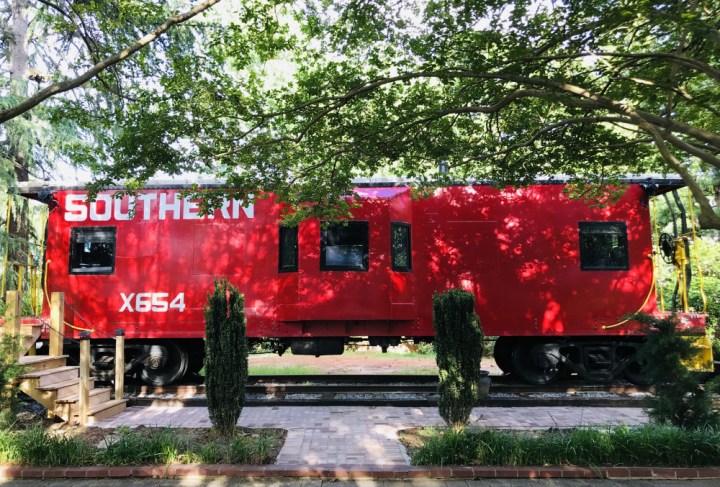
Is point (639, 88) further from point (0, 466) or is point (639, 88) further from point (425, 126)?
point (0, 466)

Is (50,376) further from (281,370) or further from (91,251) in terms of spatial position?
(281,370)

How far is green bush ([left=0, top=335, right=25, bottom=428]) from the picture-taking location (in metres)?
5.87

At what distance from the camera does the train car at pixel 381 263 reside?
335 inches

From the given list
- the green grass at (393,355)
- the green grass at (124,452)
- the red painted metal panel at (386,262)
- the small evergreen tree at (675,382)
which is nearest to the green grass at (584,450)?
the small evergreen tree at (675,382)

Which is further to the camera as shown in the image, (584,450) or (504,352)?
(504,352)

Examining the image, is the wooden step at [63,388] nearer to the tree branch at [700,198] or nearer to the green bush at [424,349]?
the tree branch at [700,198]

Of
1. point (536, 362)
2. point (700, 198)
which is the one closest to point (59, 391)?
point (536, 362)

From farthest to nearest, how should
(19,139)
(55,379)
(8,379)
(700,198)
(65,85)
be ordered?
(19,139) → (55,379) → (8,379) → (65,85) → (700,198)

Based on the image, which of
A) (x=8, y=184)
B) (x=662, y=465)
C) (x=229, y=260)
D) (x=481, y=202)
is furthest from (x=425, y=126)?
(x=8, y=184)

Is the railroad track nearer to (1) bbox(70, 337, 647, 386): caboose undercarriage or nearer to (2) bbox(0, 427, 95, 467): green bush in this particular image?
(1) bbox(70, 337, 647, 386): caboose undercarriage

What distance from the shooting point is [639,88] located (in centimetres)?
643

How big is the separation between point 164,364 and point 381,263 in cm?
454

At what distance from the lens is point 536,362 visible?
29.4 feet

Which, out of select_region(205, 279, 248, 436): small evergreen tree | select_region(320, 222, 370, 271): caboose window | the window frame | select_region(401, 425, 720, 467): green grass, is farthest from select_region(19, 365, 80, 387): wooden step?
select_region(401, 425, 720, 467): green grass
